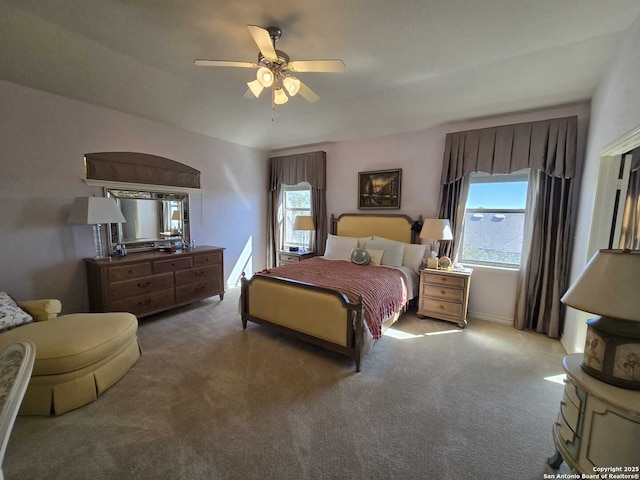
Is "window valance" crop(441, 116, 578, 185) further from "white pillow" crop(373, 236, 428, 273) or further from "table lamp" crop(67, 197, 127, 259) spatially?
"table lamp" crop(67, 197, 127, 259)

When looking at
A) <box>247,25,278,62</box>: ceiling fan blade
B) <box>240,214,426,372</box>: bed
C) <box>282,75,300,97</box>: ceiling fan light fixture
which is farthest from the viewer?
<box>240,214,426,372</box>: bed

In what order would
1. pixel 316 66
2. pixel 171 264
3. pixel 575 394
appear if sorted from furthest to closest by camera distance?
1. pixel 171 264
2. pixel 316 66
3. pixel 575 394

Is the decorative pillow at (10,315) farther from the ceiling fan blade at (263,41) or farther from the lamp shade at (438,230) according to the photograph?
the lamp shade at (438,230)

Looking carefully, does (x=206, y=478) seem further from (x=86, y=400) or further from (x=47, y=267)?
(x=47, y=267)

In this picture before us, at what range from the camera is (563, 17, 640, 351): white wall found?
1.91m

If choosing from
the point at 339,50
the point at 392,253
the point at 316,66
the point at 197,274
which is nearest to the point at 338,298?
the point at 392,253

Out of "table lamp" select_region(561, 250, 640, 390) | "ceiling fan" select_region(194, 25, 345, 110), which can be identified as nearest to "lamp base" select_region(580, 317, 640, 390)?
"table lamp" select_region(561, 250, 640, 390)

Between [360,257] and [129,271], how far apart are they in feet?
9.53

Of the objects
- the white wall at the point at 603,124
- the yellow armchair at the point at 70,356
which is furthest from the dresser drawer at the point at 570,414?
the yellow armchair at the point at 70,356

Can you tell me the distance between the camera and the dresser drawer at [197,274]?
3684 mm

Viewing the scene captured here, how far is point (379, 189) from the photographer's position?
438 centimetres

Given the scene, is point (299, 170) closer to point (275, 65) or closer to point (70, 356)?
point (275, 65)

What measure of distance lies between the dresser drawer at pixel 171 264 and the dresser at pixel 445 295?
3229 millimetres

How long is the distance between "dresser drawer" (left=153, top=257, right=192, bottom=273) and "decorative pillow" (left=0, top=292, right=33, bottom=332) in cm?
123
